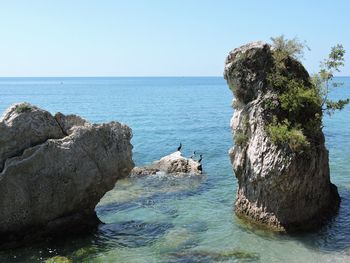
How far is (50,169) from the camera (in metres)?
20.5

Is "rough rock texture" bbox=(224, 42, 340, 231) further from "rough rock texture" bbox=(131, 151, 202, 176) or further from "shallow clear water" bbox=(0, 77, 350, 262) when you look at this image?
"rough rock texture" bbox=(131, 151, 202, 176)

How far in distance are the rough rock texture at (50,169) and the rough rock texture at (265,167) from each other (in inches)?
256

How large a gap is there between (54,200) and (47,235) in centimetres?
173

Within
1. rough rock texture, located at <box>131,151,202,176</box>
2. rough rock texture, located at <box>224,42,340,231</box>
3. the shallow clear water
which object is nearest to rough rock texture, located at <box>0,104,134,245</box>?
the shallow clear water

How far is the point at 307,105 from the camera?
2283 cm

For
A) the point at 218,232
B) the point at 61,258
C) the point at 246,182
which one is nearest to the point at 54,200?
the point at 61,258

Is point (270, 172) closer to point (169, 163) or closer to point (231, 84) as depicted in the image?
point (231, 84)

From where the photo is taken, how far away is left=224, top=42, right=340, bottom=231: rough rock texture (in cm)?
2134

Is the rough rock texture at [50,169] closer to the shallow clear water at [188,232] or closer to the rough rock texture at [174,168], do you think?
the shallow clear water at [188,232]

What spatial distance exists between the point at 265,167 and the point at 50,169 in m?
9.99

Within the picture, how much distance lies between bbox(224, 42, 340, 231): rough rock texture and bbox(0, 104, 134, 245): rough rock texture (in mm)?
6508

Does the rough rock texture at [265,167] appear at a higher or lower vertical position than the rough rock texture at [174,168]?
higher

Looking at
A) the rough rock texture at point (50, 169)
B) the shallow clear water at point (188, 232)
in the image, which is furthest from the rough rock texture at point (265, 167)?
the rough rock texture at point (50, 169)

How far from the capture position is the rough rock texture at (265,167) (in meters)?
21.3
